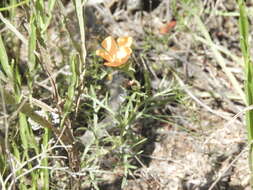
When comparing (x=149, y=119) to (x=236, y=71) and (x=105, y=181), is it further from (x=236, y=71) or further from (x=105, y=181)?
(x=236, y=71)

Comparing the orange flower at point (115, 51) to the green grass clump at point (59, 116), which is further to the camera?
the orange flower at point (115, 51)

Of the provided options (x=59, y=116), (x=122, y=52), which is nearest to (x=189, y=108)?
(x=122, y=52)

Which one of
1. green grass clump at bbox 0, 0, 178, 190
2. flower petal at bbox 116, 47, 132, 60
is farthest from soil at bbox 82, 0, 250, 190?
flower petal at bbox 116, 47, 132, 60

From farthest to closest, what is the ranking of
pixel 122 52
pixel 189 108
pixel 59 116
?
pixel 189 108, pixel 122 52, pixel 59 116

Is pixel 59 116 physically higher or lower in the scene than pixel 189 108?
higher

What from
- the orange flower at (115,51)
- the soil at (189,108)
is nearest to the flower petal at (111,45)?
the orange flower at (115,51)

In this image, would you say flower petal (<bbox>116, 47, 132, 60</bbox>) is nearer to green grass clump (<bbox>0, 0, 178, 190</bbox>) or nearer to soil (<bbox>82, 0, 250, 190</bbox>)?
green grass clump (<bbox>0, 0, 178, 190</bbox>)

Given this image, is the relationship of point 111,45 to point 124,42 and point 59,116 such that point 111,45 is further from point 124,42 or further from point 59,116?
point 59,116

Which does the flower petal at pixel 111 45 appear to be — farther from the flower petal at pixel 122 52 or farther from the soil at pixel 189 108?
the soil at pixel 189 108

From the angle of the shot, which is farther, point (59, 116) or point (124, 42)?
point (124, 42)

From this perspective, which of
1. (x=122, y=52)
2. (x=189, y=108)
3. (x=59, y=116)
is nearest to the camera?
(x=59, y=116)
